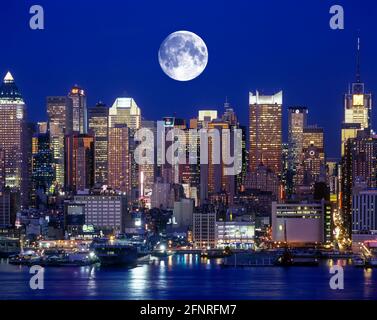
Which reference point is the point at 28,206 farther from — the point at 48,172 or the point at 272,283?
the point at 272,283

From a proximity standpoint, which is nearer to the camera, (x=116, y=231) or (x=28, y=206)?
(x=116, y=231)

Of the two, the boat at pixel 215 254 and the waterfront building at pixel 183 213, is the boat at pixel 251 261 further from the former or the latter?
the waterfront building at pixel 183 213

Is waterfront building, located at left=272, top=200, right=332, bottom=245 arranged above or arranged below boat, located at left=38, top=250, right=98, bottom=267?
above

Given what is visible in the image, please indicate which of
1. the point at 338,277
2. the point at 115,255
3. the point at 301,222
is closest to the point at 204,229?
the point at 301,222

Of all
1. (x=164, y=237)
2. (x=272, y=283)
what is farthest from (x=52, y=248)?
(x=272, y=283)

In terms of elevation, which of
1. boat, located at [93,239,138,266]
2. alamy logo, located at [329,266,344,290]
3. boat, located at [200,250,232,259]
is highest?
alamy logo, located at [329,266,344,290]

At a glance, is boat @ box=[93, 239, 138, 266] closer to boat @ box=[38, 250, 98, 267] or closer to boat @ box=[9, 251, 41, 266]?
boat @ box=[38, 250, 98, 267]

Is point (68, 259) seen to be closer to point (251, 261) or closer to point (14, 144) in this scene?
Answer: point (251, 261)

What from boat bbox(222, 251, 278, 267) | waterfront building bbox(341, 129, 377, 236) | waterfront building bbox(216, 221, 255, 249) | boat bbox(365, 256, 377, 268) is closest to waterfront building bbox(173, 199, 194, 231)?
waterfront building bbox(216, 221, 255, 249)
